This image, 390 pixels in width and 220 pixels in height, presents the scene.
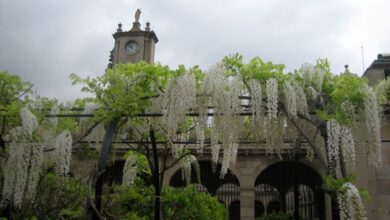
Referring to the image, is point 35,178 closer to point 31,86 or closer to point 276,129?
point 31,86

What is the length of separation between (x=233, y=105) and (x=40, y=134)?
4083 mm

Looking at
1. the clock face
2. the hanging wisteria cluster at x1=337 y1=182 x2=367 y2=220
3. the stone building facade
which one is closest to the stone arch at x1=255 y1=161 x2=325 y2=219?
the stone building facade

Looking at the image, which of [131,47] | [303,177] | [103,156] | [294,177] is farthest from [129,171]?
[131,47]

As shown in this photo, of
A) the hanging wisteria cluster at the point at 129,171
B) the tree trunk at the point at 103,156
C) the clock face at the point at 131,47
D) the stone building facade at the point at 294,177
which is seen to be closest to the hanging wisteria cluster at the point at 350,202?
the stone building facade at the point at 294,177

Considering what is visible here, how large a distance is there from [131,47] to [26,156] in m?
31.7

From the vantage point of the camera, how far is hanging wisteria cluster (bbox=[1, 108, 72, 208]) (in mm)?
8734

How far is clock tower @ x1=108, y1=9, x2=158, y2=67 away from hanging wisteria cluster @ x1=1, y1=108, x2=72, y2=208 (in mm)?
30586

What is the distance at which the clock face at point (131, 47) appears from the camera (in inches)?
1565

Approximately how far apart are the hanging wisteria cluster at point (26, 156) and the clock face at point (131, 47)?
1221 inches

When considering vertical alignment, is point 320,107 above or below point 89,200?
above

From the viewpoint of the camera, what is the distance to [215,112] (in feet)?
28.0

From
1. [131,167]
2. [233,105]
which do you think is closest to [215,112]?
[233,105]

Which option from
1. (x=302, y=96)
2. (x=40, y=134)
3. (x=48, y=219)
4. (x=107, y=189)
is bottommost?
(x=48, y=219)

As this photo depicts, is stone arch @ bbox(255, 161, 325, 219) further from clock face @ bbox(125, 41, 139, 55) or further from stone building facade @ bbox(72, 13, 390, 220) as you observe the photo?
clock face @ bbox(125, 41, 139, 55)
